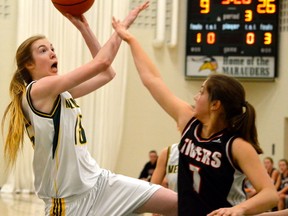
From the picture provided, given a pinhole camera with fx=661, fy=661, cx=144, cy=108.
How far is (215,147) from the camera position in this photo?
3045 mm

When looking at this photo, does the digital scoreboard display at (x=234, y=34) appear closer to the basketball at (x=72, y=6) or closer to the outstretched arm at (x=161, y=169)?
the outstretched arm at (x=161, y=169)

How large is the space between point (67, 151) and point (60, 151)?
4 cm

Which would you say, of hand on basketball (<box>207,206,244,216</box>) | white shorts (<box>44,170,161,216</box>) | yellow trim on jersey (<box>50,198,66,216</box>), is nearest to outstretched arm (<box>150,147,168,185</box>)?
white shorts (<box>44,170,161,216</box>)

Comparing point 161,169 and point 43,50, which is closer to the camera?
point 43,50

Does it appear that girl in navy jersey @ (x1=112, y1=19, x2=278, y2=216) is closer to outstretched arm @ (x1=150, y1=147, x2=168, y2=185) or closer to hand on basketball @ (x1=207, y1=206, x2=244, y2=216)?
hand on basketball @ (x1=207, y1=206, x2=244, y2=216)

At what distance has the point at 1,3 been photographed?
13.3m

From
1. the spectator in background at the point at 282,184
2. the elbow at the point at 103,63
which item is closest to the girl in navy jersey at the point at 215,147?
the elbow at the point at 103,63

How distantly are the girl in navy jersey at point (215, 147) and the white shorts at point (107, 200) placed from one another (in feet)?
2.76

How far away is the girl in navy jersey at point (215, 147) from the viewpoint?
9.82 feet

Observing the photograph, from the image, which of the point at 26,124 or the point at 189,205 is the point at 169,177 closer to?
the point at 26,124

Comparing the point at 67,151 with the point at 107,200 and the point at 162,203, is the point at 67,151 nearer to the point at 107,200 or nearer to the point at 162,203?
the point at 107,200

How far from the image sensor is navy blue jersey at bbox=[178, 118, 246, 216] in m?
3.02

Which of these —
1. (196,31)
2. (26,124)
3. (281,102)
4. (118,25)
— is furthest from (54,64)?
(281,102)

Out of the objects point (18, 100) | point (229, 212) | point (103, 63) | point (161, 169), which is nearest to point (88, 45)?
point (103, 63)
